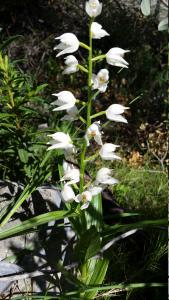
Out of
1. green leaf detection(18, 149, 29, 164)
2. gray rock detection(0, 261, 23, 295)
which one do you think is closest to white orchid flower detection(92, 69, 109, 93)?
green leaf detection(18, 149, 29, 164)

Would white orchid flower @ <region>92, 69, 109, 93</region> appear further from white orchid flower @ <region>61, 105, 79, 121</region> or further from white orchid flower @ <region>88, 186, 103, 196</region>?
white orchid flower @ <region>88, 186, 103, 196</region>

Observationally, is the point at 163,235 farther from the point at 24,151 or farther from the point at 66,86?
the point at 66,86

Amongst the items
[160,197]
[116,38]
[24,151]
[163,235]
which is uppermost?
[116,38]

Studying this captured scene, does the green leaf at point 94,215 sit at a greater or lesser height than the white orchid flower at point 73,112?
lesser

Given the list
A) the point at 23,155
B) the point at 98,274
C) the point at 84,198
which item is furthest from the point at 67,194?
the point at 23,155

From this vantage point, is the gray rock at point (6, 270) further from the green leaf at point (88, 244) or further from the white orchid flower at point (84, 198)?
the white orchid flower at point (84, 198)

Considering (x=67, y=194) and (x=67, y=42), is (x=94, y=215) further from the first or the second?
(x=67, y=42)

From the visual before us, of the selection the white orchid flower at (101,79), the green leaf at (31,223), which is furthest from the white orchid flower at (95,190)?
the white orchid flower at (101,79)

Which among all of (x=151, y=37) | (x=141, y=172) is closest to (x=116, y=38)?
(x=151, y=37)
